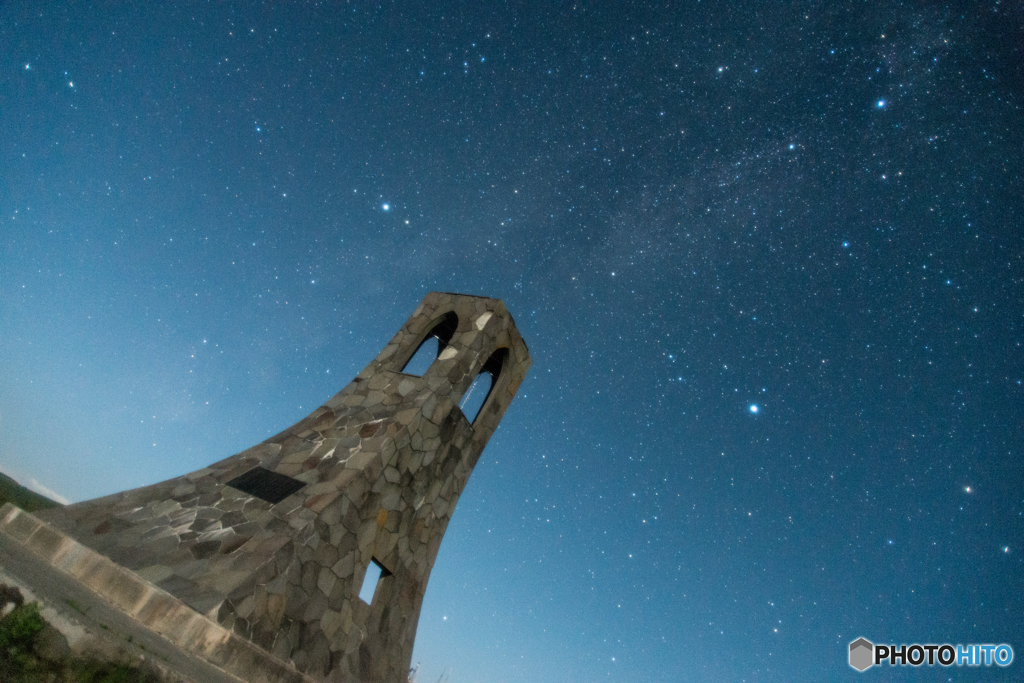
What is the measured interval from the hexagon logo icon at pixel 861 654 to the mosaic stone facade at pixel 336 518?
11.5m

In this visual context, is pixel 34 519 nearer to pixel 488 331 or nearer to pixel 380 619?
pixel 380 619

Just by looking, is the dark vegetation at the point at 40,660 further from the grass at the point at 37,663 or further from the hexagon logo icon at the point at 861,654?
the hexagon logo icon at the point at 861,654

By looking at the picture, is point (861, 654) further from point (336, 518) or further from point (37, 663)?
point (37, 663)

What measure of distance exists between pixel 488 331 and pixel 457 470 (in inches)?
111

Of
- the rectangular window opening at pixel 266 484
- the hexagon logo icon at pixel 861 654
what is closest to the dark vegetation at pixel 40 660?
the rectangular window opening at pixel 266 484

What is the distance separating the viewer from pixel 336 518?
6168 mm

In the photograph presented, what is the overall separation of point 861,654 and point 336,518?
14113 millimetres

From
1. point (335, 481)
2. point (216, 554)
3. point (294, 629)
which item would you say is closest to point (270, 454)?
point (335, 481)

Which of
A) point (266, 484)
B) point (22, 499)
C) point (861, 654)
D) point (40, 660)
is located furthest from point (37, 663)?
point (22, 499)

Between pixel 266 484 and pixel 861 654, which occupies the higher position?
pixel 861 654

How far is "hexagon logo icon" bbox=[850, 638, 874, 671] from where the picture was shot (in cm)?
1166

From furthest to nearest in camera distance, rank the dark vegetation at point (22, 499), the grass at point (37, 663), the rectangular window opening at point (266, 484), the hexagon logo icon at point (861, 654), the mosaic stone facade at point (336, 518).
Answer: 1. the dark vegetation at point (22, 499)
2. the hexagon logo icon at point (861, 654)
3. the rectangular window opening at point (266, 484)
4. the mosaic stone facade at point (336, 518)
5. the grass at point (37, 663)

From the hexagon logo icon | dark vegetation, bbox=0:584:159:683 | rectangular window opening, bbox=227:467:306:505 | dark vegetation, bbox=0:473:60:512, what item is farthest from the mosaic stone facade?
dark vegetation, bbox=0:473:60:512

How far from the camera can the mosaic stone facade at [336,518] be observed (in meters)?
5.13
